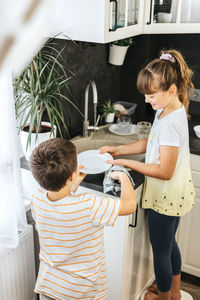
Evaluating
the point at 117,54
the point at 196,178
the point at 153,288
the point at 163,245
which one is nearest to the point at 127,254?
the point at 163,245

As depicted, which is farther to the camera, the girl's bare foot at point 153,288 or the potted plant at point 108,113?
the potted plant at point 108,113

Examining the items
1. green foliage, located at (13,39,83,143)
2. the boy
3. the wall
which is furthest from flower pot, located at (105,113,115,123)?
the boy

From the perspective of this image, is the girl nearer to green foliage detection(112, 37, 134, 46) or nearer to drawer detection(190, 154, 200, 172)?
drawer detection(190, 154, 200, 172)

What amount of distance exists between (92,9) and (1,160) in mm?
851

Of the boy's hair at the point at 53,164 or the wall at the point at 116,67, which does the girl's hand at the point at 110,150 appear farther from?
the boy's hair at the point at 53,164

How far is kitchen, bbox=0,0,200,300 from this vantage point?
2092mm

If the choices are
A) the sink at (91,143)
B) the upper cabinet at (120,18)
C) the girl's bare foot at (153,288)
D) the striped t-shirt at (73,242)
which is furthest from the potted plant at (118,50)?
the girl's bare foot at (153,288)

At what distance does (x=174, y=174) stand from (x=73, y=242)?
24.9 inches

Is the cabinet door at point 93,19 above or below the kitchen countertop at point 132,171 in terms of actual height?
above

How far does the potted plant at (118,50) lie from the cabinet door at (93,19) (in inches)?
16.6

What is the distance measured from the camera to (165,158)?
148 centimetres

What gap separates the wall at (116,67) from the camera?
81.9 inches

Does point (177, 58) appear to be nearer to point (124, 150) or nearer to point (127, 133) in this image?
point (124, 150)

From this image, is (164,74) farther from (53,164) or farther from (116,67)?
(116,67)
